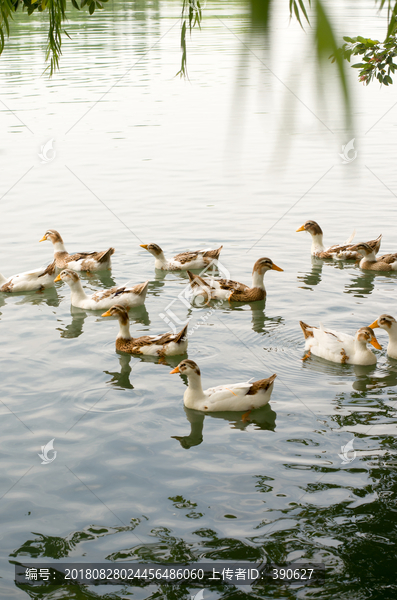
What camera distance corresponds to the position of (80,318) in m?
9.91

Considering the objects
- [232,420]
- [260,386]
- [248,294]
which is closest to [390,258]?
[248,294]

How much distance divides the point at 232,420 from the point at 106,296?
4.05m

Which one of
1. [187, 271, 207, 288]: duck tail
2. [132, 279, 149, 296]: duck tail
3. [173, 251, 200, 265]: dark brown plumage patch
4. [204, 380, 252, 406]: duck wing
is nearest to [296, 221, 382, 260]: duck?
[173, 251, 200, 265]: dark brown plumage patch

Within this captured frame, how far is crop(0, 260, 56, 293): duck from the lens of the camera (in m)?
10.7

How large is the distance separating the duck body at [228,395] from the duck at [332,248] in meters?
5.51

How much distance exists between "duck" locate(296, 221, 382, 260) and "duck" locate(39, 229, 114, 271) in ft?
12.8

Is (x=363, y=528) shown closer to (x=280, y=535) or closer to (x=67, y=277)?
(x=280, y=535)

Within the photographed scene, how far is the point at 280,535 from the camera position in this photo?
188 inches

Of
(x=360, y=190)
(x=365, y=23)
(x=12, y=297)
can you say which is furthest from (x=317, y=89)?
(x=360, y=190)

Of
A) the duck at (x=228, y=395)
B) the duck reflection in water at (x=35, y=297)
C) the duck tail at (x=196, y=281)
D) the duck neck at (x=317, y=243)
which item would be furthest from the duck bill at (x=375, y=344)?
the duck reflection in water at (x=35, y=297)

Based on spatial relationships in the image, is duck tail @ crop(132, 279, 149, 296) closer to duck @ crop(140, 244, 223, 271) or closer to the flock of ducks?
the flock of ducks

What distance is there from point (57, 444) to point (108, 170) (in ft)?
41.3

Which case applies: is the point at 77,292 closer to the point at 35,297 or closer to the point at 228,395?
the point at 35,297

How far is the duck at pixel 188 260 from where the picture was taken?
11.3 meters
